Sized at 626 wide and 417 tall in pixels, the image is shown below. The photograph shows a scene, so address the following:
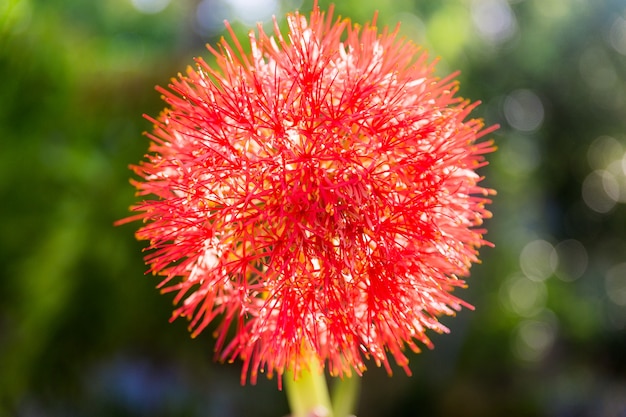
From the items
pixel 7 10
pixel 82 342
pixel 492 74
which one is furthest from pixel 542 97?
pixel 7 10

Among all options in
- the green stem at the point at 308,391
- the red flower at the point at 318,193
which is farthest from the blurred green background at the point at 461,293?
the green stem at the point at 308,391

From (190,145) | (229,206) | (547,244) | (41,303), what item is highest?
(547,244)

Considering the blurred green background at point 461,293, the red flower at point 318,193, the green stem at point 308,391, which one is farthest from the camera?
the blurred green background at point 461,293

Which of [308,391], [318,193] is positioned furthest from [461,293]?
[318,193]

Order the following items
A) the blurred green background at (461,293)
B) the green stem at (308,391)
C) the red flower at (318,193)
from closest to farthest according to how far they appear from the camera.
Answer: the red flower at (318,193) → the green stem at (308,391) → the blurred green background at (461,293)

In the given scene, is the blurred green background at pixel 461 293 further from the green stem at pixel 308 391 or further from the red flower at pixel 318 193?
the green stem at pixel 308 391

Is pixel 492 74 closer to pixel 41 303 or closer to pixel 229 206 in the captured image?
pixel 41 303
